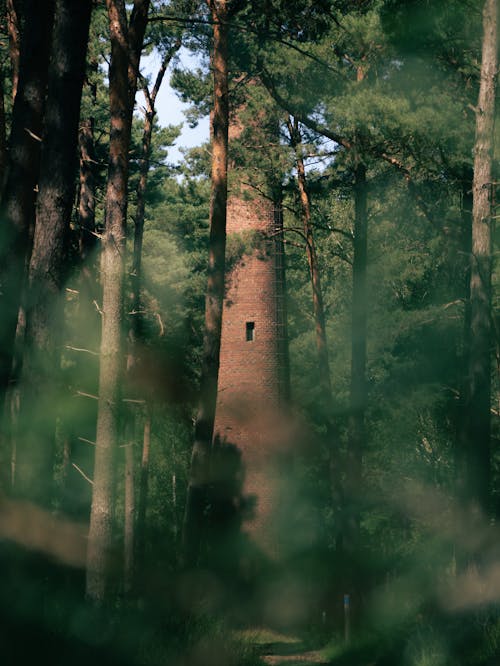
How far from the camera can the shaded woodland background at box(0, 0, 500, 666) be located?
9578 mm

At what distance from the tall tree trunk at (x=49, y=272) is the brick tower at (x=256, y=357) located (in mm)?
11856

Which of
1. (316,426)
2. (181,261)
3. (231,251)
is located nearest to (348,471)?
(231,251)

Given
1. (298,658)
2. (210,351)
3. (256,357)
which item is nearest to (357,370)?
(256,357)

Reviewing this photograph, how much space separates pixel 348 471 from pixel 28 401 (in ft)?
38.5

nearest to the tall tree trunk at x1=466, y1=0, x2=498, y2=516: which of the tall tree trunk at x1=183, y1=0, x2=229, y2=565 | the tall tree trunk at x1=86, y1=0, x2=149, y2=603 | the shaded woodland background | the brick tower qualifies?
the shaded woodland background

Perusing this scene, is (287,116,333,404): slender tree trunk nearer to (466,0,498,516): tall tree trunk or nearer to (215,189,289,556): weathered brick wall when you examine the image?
(215,189,289,556): weathered brick wall

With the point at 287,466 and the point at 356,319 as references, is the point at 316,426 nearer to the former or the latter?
the point at 287,466

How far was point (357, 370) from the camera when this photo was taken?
19812 mm

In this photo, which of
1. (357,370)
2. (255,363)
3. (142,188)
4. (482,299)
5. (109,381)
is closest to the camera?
(109,381)

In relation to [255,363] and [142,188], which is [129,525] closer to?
[255,363]

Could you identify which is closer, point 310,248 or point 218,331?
point 218,331

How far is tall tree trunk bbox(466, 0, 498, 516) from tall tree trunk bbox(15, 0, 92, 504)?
19.0ft

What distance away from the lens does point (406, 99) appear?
51.8 ft

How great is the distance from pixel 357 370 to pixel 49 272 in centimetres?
1149
